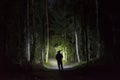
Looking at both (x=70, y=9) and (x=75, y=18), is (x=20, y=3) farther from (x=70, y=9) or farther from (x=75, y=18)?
(x=70, y=9)

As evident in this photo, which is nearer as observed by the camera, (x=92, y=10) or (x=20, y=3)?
(x=20, y=3)

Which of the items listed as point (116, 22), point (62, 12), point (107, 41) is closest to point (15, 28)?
point (107, 41)

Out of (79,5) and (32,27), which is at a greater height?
(79,5)

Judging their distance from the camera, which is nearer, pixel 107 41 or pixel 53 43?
pixel 107 41

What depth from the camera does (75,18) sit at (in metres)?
59.8

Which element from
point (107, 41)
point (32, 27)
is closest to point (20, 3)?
point (32, 27)

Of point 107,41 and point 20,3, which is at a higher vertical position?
point 20,3

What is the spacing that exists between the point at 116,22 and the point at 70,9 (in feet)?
112

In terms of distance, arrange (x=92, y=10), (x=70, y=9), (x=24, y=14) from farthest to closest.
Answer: (x=70, y=9), (x=92, y=10), (x=24, y=14)

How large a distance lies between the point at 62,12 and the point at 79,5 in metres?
19.2

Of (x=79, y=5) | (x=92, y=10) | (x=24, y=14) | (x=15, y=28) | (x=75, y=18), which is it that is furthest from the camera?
(x=75, y=18)

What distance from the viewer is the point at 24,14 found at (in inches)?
1859

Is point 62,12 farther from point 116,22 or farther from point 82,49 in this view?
point 116,22

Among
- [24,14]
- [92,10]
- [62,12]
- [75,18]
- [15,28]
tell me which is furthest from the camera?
[62,12]
